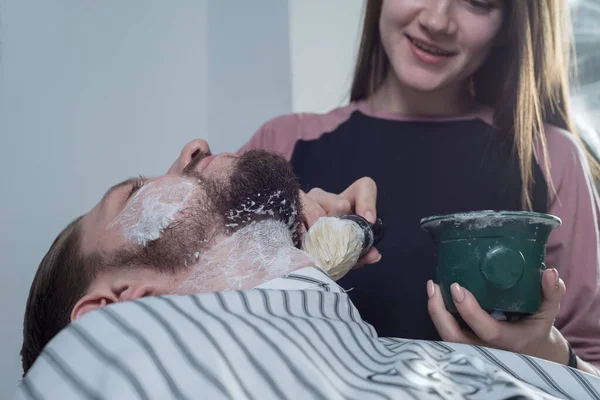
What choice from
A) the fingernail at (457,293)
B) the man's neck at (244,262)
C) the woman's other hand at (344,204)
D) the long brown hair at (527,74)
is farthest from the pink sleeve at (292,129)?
the fingernail at (457,293)

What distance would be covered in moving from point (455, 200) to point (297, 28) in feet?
1.92

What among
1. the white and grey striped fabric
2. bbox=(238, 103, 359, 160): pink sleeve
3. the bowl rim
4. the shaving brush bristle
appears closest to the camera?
the white and grey striped fabric

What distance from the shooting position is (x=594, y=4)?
1.35 m

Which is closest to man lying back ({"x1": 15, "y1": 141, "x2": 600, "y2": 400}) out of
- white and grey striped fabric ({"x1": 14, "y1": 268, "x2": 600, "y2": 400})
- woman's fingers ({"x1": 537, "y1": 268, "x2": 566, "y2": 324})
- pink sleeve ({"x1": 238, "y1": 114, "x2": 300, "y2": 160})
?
white and grey striped fabric ({"x1": 14, "y1": 268, "x2": 600, "y2": 400})

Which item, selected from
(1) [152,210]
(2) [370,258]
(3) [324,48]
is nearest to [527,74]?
(3) [324,48]

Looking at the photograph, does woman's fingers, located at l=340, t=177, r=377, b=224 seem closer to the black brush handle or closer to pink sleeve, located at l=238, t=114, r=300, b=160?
the black brush handle

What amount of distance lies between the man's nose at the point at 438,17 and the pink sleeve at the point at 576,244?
1.09ft

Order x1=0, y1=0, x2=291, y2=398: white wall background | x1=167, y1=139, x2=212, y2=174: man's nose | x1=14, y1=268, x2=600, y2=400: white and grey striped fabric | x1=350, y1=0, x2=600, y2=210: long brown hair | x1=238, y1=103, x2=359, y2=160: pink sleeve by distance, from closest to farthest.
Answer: x1=14, y1=268, x2=600, y2=400: white and grey striped fabric
x1=167, y1=139, x2=212, y2=174: man's nose
x1=0, y1=0, x2=291, y2=398: white wall background
x1=350, y1=0, x2=600, y2=210: long brown hair
x1=238, y1=103, x2=359, y2=160: pink sleeve

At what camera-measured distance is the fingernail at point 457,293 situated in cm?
79

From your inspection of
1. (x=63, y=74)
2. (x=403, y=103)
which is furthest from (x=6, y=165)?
(x=403, y=103)

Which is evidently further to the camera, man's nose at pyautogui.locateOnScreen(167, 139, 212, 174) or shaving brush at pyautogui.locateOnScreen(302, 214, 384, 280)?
man's nose at pyautogui.locateOnScreen(167, 139, 212, 174)

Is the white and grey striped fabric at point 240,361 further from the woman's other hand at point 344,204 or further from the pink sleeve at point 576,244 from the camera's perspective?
the pink sleeve at point 576,244

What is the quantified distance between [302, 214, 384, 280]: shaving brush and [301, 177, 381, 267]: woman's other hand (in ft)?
0.18

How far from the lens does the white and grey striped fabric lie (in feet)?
1.79
